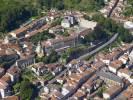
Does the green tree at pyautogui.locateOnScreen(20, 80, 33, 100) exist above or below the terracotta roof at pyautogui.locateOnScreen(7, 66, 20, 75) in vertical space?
below

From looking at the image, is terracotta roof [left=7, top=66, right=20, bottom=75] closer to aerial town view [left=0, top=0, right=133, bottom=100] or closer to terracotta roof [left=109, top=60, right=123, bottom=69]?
aerial town view [left=0, top=0, right=133, bottom=100]

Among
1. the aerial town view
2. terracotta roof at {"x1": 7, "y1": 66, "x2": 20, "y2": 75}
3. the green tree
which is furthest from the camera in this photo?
terracotta roof at {"x1": 7, "y1": 66, "x2": 20, "y2": 75}

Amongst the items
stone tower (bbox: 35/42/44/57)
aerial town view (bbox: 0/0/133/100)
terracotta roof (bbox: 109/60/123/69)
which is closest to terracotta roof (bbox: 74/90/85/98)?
aerial town view (bbox: 0/0/133/100)

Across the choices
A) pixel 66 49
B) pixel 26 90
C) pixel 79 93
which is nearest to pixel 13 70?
pixel 26 90

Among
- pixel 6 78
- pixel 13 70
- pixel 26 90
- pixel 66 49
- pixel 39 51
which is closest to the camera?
pixel 26 90

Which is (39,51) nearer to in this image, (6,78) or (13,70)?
(13,70)

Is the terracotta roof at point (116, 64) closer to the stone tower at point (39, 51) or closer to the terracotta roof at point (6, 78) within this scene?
the stone tower at point (39, 51)

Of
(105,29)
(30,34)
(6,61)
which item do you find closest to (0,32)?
(30,34)

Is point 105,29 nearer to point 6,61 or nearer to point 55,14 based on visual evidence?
point 55,14
